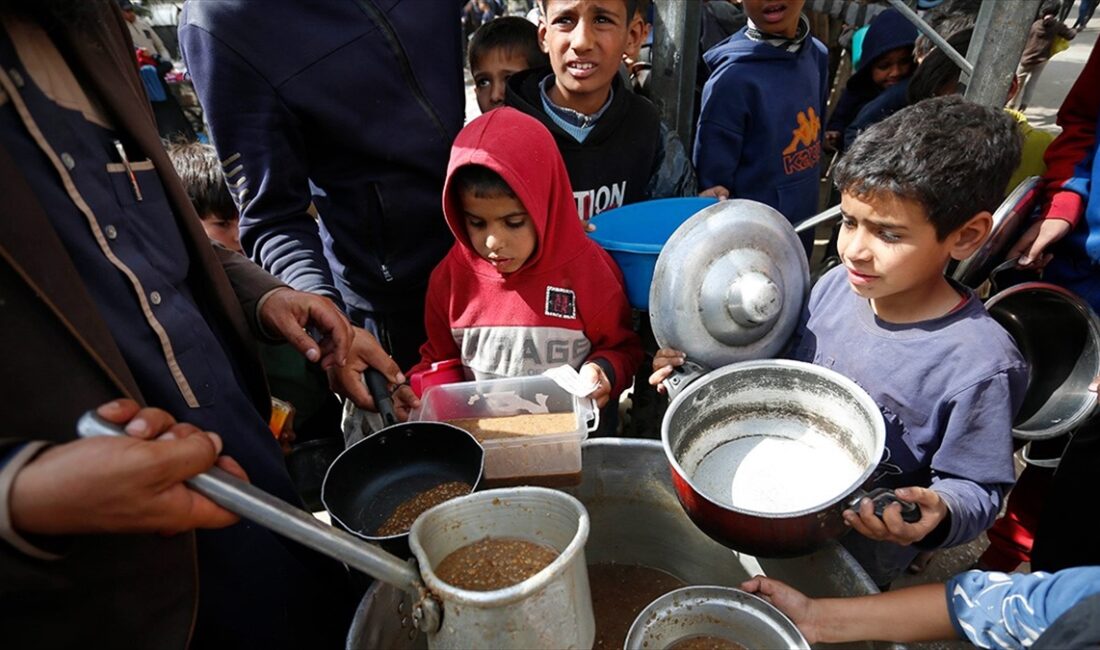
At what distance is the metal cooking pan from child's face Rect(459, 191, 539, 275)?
1.61 ft

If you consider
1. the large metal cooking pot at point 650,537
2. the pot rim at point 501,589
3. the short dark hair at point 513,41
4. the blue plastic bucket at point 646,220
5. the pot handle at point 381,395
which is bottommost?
Answer: the large metal cooking pot at point 650,537

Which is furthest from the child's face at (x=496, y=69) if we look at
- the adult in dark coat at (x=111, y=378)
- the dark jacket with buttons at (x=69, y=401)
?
the dark jacket with buttons at (x=69, y=401)

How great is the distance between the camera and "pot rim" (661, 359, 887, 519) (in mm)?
1101

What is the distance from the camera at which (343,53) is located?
168 centimetres

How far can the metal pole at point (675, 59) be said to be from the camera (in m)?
2.47

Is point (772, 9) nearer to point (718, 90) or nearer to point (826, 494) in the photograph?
point (718, 90)

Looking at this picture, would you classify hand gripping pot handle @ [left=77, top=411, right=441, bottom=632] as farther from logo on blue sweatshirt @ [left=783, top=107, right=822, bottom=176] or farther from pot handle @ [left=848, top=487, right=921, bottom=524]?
logo on blue sweatshirt @ [left=783, top=107, right=822, bottom=176]

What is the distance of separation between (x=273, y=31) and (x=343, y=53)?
7.1 inches

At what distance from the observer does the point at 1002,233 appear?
5.80 ft

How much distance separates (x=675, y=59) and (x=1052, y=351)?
1.72 meters

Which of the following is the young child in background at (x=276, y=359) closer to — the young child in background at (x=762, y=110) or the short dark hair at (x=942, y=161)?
the young child in background at (x=762, y=110)

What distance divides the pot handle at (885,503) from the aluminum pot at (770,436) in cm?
9

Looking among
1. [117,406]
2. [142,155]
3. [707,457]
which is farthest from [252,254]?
[707,457]

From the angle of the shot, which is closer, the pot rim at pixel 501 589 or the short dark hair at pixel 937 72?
the pot rim at pixel 501 589
